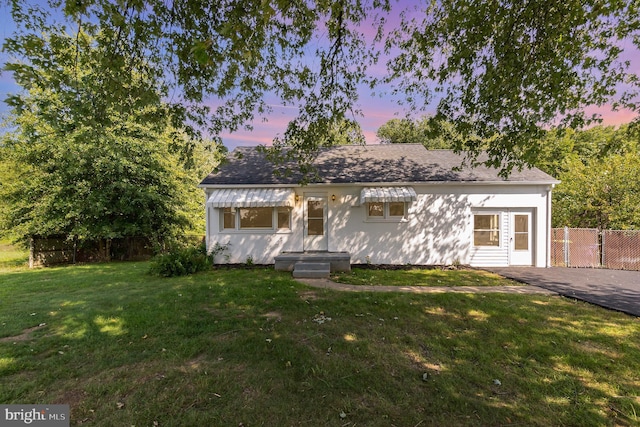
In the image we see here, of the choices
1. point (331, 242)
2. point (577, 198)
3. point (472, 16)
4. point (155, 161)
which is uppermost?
point (472, 16)

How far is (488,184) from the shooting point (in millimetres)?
11867

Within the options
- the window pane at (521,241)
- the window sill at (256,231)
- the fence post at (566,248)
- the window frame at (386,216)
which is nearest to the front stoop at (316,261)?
the window sill at (256,231)

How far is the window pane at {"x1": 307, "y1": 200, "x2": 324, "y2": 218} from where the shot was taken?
1250cm

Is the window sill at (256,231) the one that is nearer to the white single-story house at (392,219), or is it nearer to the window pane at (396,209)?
the white single-story house at (392,219)

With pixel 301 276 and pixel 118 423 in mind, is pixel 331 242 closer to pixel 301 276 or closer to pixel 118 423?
pixel 301 276

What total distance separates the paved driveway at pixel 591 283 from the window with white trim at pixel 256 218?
29.8ft

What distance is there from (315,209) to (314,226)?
2.56 ft

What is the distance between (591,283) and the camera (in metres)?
8.80

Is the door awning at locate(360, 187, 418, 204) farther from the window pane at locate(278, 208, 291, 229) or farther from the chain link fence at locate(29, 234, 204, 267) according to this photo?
the chain link fence at locate(29, 234, 204, 267)

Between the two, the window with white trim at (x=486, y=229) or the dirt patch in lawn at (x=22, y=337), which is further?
the window with white trim at (x=486, y=229)

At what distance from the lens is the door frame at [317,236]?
12.4 metres

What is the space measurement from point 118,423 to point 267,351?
1990 mm

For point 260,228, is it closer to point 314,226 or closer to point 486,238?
point 314,226

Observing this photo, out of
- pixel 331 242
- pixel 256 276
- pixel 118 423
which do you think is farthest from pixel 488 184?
pixel 118 423
